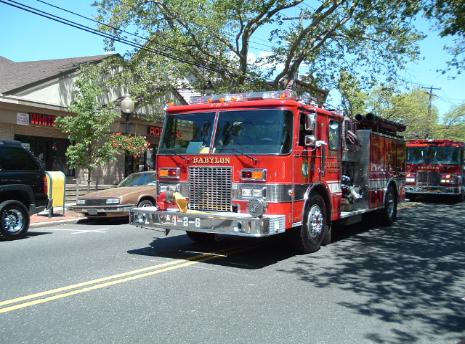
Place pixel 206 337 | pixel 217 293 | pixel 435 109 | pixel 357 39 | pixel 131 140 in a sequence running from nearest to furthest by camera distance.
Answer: pixel 206 337
pixel 217 293
pixel 131 140
pixel 357 39
pixel 435 109

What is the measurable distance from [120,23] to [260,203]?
1562 cm

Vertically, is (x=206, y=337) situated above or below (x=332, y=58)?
below

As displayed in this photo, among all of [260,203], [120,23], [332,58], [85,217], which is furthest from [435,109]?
[260,203]

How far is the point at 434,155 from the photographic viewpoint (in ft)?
73.1

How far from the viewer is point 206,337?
183 inches

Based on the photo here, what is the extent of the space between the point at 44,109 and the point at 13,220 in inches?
384

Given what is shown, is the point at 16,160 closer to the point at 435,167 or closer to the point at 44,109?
the point at 44,109

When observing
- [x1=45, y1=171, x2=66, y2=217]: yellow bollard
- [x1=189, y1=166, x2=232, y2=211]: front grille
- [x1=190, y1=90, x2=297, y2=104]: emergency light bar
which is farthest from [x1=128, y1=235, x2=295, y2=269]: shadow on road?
[x1=45, y1=171, x2=66, y2=217]: yellow bollard

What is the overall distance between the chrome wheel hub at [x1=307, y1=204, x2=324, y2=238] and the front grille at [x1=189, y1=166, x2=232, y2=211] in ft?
5.28

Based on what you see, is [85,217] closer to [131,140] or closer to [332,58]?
[131,140]

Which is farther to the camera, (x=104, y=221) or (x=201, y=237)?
(x=104, y=221)

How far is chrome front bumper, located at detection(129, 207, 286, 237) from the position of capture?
7227 mm

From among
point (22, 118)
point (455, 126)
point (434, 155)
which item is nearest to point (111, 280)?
point (22, 118)

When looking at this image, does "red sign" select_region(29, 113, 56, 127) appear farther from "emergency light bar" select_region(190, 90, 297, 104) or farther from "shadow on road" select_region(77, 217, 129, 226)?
"emergency light bar" select_region(190, 90, 297, 104)
